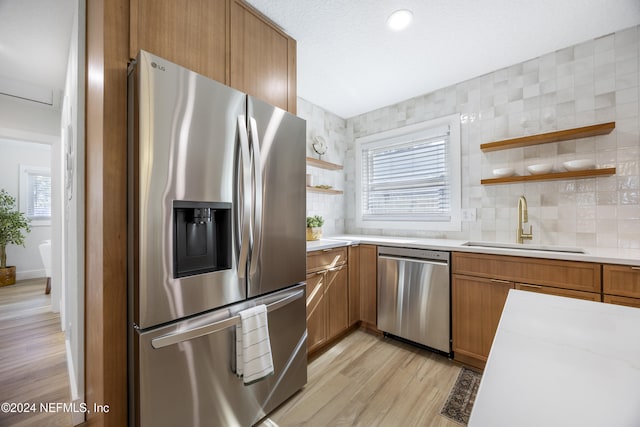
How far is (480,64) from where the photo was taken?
2354 millimetres

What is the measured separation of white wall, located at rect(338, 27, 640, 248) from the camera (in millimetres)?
1938

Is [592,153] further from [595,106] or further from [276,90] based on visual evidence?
[276,90]

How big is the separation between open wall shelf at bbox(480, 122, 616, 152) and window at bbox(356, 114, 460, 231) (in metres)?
0.39

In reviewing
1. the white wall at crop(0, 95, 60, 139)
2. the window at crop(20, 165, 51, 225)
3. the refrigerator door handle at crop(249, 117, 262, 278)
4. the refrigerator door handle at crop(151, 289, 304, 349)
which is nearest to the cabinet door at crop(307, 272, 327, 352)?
the refrigerator door handle at crop(151, 289, 304, 349)

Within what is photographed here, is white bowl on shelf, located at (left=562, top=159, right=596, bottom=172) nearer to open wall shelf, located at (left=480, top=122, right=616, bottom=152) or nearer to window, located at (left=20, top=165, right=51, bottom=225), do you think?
open wall shelf, located at (left=480, top=122, right=616, bottom=152)

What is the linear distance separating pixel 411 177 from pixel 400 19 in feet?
5.28

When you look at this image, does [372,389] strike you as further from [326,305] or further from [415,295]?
[415,295]

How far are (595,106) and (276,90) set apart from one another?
2.41 metres

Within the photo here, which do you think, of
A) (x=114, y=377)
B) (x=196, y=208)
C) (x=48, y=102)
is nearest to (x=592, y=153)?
(x=196, y=208)

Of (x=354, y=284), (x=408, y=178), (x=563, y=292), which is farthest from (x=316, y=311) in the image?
(x=408, y=178)

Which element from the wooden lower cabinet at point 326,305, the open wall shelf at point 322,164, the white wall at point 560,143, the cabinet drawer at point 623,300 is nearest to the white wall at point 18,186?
the open wall shelf at point 322,164

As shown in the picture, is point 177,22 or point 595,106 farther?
point 595,106

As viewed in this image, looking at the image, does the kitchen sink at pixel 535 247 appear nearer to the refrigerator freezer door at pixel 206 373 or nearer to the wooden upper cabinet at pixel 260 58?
the refrigerator freezer door at pixel 206 373

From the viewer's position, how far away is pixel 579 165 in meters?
1.98
